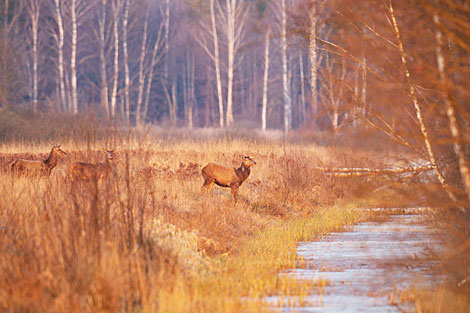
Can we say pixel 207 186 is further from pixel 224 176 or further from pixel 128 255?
pixel 128 255

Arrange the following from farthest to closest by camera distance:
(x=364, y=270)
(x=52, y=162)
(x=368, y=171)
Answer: (x=52, y=162)
(x=364, y=270)
(x=368, y=171)

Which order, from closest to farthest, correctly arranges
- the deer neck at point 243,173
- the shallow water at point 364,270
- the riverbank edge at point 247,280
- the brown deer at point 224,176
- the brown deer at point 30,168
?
the riverbank edge at point 247,280, the shallow water at point 364,270, the brown deer at point 224,176, the deer neck at point 243,173, the brown deer at point 30,168

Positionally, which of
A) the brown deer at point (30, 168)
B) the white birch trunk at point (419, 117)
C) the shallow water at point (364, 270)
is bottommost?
the shallow water at point (364, 270)

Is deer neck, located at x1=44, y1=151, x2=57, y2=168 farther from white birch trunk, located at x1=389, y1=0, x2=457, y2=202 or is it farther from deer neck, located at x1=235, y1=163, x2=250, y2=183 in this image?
white birch trunk, located at x1=389, y1=0, x2=457, y2=202

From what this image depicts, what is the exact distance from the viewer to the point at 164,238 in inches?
336

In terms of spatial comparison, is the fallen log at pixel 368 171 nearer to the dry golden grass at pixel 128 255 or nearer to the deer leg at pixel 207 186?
the dry golden grass at pixel 128 255

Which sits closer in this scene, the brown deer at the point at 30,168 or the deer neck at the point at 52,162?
the brown deer at the point at 30,168

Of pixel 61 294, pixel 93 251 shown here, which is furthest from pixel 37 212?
pixel 61 294

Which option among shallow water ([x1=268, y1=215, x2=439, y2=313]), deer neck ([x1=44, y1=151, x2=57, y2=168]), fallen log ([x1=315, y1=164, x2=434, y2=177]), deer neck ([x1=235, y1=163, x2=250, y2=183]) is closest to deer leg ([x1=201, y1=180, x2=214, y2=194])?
deer neck ([x1=235, y1=163, x2=250, y2=183])

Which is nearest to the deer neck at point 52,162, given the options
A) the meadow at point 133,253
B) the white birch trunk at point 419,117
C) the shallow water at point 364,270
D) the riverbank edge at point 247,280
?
the meadow at point 133,253

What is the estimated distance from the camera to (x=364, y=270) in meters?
8.64

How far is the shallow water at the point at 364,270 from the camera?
680 cm

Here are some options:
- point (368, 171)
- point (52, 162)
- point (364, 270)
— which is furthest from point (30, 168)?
point (368, 171)

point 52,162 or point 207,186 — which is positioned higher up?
point 52,162
